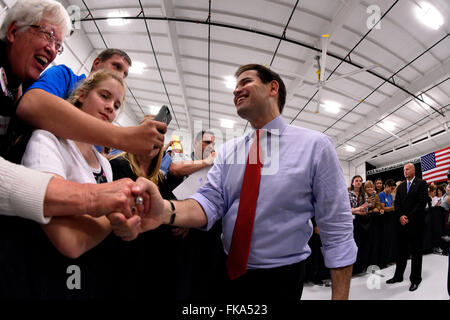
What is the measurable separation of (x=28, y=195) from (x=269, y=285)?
2.91ft

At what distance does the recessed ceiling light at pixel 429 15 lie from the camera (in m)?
5.19

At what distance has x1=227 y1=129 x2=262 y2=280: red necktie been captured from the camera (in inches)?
38.2

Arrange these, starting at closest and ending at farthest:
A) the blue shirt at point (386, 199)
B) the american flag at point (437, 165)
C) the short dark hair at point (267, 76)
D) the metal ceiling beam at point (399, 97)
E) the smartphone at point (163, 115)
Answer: the smartphone at point (163, 115) → the short dark hair at point (267, 76) → the blue shirt at point (386, 199) → the metal ceiling beam at point (399, 97) → the american flag at point (437, 165)

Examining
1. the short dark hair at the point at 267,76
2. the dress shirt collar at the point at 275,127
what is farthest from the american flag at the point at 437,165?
the dress shirt collar at the point at 275,127

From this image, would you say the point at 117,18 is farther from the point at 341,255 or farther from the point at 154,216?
the point at 341,255

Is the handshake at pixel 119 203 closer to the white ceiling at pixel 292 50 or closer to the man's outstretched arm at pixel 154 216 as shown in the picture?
the man's outstretched arm at pixel 154 216

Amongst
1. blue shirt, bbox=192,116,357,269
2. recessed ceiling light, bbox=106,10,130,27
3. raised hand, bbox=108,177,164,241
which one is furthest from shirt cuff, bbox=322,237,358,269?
recessed ceiling light, bbox=106,10,130,27

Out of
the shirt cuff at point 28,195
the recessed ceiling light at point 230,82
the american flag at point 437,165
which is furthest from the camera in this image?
the american flag at point 437,165

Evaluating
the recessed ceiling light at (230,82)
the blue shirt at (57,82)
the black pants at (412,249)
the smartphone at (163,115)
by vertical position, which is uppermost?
the recessed ceiling light at (230,82)

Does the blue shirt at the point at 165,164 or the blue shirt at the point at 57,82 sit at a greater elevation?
the blue shirt at the point at 57,82

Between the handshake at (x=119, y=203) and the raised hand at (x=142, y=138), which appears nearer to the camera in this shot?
the handshake at (x=119, y=203)

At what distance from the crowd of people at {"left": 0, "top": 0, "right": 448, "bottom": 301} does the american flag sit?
472 inches

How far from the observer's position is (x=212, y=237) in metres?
1.49

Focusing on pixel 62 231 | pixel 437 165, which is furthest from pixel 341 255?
pixel 437 165
